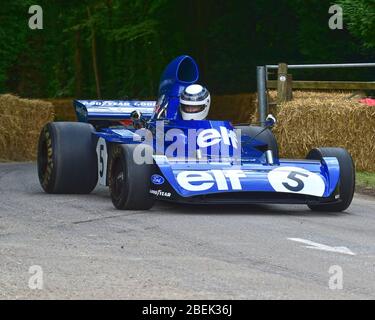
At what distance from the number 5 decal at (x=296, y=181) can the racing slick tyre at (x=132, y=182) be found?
128cm

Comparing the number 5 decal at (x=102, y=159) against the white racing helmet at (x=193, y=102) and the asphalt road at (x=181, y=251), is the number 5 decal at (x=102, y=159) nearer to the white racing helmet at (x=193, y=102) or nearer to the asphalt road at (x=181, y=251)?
the asphalt road at (x=181, y=251)

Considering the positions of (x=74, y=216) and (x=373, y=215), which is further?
(x=373, y=215)

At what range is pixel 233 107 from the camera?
120ft

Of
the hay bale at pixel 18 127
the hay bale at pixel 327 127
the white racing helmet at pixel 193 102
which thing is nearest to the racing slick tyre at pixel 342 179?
the white racing helmet at pixel 193 102

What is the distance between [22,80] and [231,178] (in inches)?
1135

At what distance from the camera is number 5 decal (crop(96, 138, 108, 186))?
1512cm

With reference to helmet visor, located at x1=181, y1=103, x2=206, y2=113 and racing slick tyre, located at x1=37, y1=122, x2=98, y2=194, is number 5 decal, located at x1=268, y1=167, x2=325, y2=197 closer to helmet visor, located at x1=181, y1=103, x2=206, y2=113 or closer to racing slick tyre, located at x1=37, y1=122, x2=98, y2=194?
helmet visor, located at x1=181, y1=103, x2=206, y2=113

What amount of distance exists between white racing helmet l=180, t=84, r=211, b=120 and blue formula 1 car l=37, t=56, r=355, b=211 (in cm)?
17

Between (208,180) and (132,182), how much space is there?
79cm

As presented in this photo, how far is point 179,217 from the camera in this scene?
506 inches

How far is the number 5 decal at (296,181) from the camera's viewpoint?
13.1 metres

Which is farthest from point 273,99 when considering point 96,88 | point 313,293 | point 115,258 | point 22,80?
point 96,88
